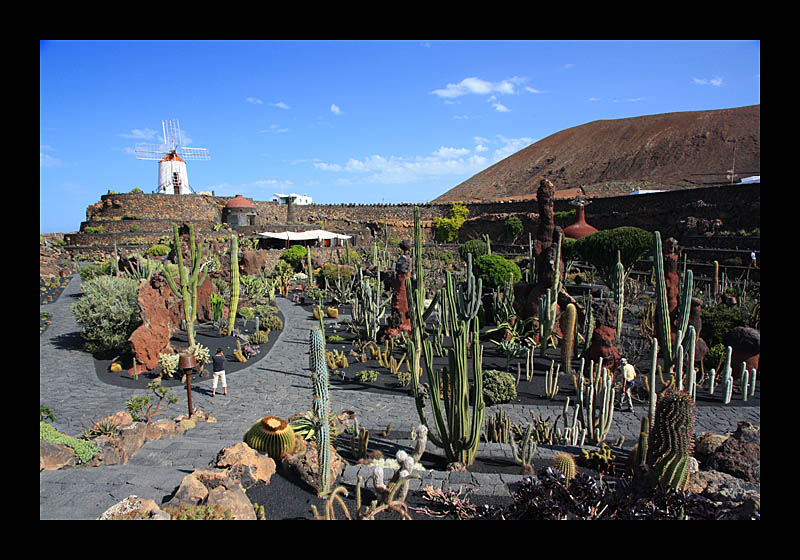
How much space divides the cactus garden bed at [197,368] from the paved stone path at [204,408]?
188 mm

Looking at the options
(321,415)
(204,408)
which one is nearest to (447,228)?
(204,408)

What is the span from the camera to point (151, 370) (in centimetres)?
977

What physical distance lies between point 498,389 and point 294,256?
58.2 feet

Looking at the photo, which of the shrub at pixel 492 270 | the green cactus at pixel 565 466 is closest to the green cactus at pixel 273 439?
the green cactus at pixel 565 466

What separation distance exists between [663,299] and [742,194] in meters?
25.4

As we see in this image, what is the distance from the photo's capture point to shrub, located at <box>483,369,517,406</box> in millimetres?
7914

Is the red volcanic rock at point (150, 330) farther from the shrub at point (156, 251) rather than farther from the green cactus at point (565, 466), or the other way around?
the shrub at point (156, 251)

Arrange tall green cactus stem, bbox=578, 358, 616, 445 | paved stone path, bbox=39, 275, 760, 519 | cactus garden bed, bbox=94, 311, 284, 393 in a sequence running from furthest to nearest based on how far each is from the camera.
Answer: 1. cactus garden bed, bbox=94, 311, 284, 393
2. tall green cactus stem, bbox=578, 358, 616, 445
3. paved stone path, bbox=39, 275, 760, 519

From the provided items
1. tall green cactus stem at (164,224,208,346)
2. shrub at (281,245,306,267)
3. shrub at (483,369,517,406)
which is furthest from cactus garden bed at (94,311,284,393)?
shrub at (281,245,306,267)

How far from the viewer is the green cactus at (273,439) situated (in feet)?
17.8

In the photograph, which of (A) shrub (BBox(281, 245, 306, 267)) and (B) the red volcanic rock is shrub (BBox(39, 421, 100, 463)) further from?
(A) shrub (BBox(281, 245, 306, 267))

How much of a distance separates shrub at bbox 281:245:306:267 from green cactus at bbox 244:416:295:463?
19.0m
